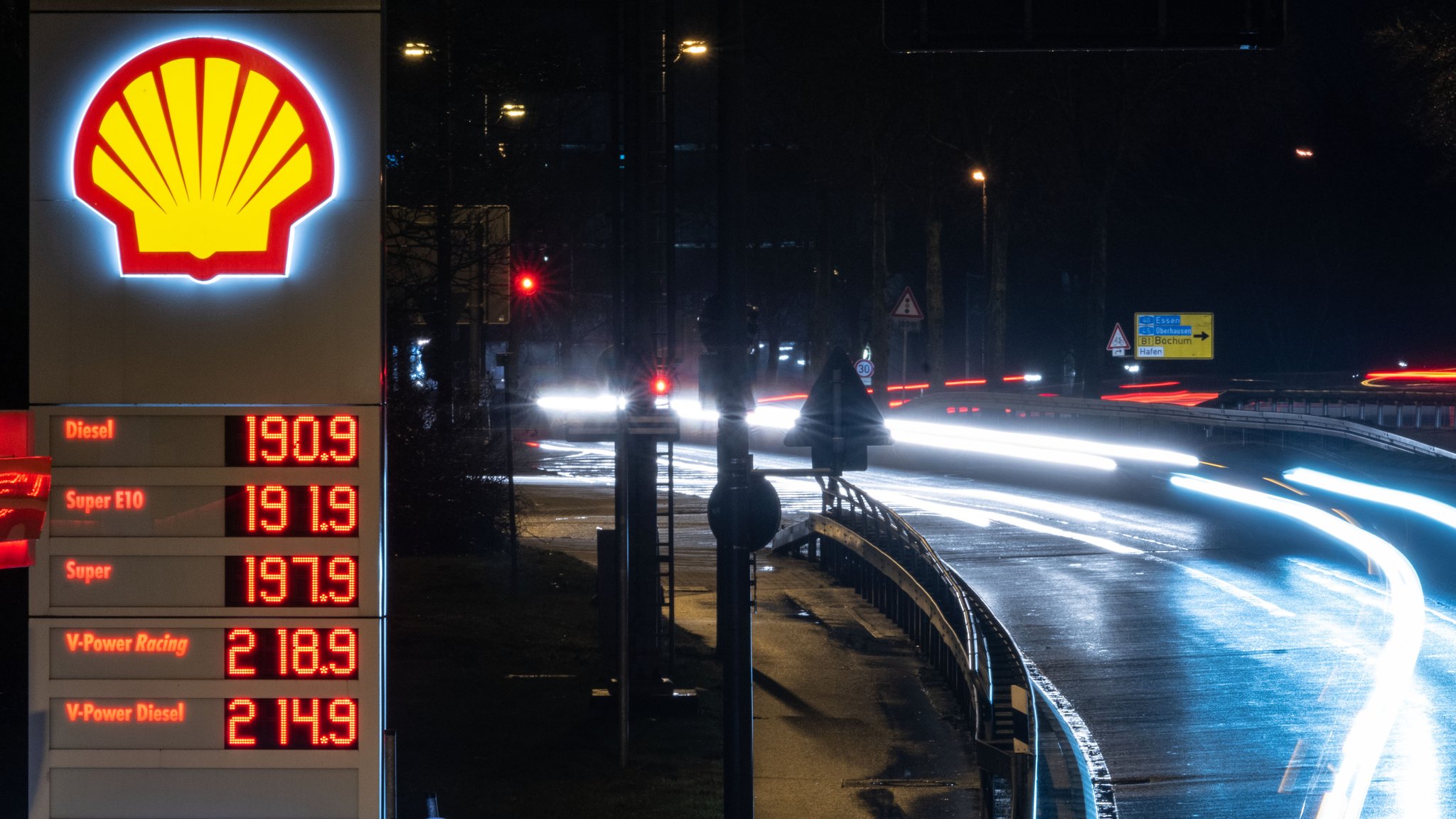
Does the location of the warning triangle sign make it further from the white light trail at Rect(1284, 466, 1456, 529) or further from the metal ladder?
the metal ladder

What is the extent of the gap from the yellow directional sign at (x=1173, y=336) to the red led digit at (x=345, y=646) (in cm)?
4924

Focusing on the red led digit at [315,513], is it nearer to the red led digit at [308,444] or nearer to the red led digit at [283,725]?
the red led digit at [308,444]

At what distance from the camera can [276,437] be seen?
6.52 meters

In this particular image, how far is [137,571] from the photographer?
6625 millimetres

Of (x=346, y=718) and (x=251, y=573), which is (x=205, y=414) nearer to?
(x=251, y=573)

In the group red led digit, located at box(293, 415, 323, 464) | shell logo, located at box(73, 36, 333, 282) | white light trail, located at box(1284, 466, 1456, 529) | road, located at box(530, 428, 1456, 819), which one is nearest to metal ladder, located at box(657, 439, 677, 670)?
road, located at box(530, 428, 1456, 819)

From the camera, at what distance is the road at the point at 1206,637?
1030 centimetres

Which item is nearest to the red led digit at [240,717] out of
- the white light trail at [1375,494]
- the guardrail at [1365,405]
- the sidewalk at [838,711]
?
the sidewalk at [838,711]

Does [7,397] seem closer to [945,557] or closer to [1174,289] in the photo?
[945,557]

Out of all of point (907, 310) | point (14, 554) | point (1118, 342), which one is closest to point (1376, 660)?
point (14, 554)

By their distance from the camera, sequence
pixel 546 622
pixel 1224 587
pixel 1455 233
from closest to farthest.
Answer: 1. pixel 546 622
2. pixel 1224 587
3. pixel 1455 233

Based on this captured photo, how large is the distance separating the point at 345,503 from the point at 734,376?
2763 millimetres

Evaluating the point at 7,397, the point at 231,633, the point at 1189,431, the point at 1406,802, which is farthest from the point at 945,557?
the point at 1189,431

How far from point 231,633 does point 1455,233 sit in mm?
62730
